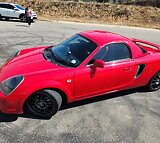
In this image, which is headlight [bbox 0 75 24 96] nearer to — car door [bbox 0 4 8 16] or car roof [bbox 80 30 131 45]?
car roof [bbox 80 30 131 45]

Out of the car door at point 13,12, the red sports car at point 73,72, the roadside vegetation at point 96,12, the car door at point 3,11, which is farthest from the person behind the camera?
the roadside vegetation at point 96,12

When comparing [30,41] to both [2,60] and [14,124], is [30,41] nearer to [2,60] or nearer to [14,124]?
[2,60]

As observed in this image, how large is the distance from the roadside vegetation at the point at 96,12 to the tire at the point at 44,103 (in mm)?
21097

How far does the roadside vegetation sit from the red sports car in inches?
781

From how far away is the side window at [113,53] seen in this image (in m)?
5.49

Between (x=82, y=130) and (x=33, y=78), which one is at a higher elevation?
(x=33, y=78)

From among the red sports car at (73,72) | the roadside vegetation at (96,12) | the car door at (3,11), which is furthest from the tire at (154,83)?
the roadside vegetation at (96,12)

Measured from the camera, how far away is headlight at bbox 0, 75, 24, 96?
4.81 m

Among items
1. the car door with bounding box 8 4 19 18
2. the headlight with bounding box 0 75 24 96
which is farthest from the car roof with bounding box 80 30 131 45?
the car door with bounding box 8 4 19 18

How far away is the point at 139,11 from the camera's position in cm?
2773

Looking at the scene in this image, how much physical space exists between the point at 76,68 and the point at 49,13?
24780mm

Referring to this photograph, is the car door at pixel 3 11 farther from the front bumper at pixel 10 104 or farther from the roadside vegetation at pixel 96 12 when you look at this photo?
the front bumper at pixel 10 104


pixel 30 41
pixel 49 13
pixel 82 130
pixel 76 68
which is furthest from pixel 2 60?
pixel 49 13

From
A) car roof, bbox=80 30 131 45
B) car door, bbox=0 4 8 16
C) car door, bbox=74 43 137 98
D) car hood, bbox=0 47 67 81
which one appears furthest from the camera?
car door, bbox=0 4 8 16
